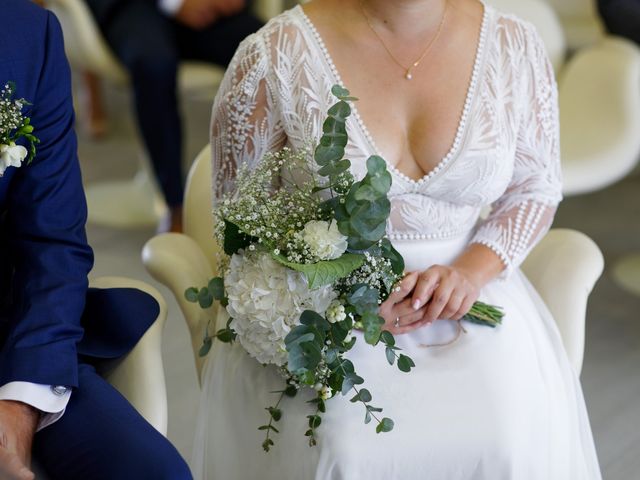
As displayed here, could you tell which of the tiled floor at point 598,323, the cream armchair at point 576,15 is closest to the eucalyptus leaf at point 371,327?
the tiled floor at point 598,323

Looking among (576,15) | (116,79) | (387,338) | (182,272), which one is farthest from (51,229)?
(576,15)

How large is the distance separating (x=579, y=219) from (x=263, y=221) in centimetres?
280

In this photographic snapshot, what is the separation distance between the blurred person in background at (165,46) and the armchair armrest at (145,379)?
7.24 feet

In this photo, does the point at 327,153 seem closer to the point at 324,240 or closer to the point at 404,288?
the point at 324,240

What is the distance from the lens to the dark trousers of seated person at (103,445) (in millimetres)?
1549

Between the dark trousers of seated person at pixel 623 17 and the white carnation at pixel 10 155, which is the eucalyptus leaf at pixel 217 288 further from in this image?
the dark trousers of seated person at pixel 623 17

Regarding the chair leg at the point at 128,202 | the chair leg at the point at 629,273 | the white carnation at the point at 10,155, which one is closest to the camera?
the white carnation at the point at 10,155

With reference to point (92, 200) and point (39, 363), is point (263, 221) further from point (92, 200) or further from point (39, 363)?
point (92, 200)

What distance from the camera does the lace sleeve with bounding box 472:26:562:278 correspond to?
2.01 m

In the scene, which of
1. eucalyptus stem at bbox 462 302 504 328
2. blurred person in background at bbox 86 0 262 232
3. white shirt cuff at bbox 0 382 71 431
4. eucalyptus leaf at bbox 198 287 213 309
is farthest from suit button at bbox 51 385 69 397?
blurred person in background at bbox 86 0 262 232

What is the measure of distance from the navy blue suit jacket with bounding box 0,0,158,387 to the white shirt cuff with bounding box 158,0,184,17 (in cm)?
225

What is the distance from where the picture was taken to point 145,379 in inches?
69.3

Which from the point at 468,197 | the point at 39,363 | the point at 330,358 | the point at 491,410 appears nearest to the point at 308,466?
the point at 330,358

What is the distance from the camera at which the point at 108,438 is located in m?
1.59
